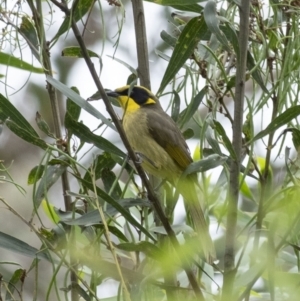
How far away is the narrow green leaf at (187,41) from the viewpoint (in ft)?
4.58

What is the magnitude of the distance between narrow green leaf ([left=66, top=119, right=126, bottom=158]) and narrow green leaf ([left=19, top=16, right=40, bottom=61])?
175 millimetres

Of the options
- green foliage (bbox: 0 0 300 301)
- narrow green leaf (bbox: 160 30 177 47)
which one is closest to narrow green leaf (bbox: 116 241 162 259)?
green foliage (bbox: 0 0 300 301)

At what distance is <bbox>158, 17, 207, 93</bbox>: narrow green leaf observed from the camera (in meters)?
1.39

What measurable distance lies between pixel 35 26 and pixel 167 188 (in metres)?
0.49

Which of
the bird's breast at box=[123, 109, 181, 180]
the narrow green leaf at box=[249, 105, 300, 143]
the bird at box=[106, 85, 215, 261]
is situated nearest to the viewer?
the narrow green leaf at box=[249, 105, 300, 143]

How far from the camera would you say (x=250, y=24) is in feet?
4.67

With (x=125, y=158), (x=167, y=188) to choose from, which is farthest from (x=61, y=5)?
(x=167, y=188)

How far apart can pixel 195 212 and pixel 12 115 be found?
0.46m

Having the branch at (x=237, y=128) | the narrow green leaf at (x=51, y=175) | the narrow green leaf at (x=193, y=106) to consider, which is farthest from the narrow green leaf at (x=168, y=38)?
the narrow green leaf at (x=51, y=175)

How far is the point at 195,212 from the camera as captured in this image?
5.16 ft

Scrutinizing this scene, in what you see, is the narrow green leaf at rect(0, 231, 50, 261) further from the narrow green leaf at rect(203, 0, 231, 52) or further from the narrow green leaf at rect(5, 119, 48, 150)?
the narrow green leaf at rect(203, 0, 231, 52)

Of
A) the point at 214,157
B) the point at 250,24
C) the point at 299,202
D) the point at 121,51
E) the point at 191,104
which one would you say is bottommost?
the point at 299,202

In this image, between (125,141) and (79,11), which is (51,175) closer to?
(125,141)

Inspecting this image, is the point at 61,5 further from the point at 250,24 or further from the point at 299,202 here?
the point at 299,202
